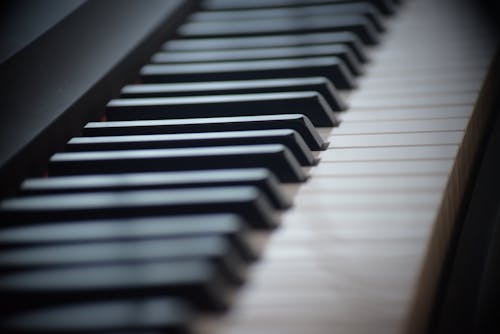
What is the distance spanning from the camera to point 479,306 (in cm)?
129

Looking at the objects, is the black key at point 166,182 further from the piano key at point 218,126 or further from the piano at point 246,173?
the piano key at point 218,126

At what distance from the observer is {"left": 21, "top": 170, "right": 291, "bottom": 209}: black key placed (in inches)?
47.6

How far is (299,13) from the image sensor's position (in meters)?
2.16

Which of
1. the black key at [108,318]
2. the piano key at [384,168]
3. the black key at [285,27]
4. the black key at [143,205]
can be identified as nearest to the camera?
the black key at [108,318]

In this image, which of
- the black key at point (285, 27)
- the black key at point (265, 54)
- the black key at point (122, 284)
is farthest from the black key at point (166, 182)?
the black key at point (285, 27)

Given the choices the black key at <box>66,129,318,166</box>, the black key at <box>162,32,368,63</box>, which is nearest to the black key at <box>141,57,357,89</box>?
the black key at <box>162,32,368,63</box>

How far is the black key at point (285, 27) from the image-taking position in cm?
203

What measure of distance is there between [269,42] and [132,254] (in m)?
A: 1.01

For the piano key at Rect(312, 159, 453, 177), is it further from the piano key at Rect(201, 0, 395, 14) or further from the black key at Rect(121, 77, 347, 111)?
the piano key at Rect(201, 0, 395, 14)

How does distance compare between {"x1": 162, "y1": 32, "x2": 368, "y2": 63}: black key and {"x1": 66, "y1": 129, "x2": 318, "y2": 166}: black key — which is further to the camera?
{"x1": 162, "y1": 32, "x2": 368, "y2": 63}: black key

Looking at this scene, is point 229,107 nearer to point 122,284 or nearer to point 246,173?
point 246,173

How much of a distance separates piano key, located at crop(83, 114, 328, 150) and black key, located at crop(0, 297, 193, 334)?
550 mm

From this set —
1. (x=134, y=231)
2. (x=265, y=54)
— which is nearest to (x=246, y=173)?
(x=134, y=231)

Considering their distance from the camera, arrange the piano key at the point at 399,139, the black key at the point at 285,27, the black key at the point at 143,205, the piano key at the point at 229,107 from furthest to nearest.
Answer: the black key at the point at 285,27 < the piano key at the point at 229,107 < the piano key at the point at 399,139 < the black key at the point at 143,205
